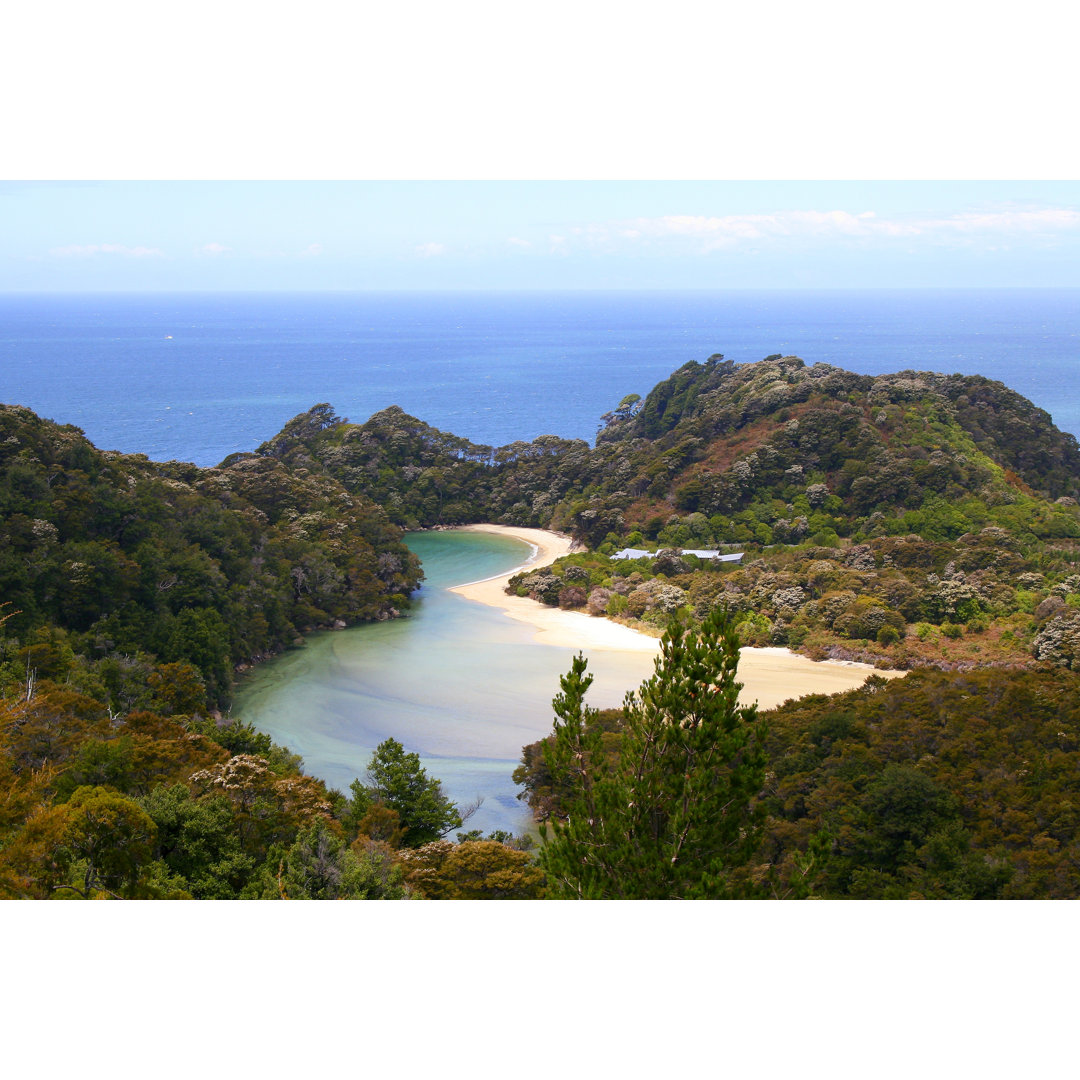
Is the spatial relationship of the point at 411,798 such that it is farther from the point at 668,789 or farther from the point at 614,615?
the point at 614,615

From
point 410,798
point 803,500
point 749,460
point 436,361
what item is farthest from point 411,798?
point 436,361

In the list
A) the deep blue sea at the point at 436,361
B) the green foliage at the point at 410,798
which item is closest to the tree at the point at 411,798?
the green foliage at the point at 410,798

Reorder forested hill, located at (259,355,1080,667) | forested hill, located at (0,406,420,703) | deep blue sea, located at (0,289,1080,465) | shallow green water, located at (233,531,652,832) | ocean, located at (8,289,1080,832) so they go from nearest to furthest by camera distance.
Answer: shallow green water, located at (233,531,652,832)
ocean, located at (8,289,1080,832)
forested hill, located at (0,406,420,703)
forested hill, located at (259,355,1080,667)
deep blue sea, located at (0,289,1080,465)

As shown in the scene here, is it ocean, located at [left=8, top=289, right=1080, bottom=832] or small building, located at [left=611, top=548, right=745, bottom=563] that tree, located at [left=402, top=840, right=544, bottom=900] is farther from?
small building, located at [left=611, top=548, right=745, bottom=563]

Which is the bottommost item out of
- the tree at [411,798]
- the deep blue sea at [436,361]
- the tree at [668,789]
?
the tree at [411,798]

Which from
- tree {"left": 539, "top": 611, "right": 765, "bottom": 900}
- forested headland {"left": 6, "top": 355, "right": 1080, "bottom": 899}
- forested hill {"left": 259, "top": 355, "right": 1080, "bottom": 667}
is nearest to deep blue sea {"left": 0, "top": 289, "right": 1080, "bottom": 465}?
forested hill {"left": 259, "top": 355, "right": 1080, "bottom": 667}

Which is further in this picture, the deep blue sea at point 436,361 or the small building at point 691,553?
the deep blue sea at point 436,361

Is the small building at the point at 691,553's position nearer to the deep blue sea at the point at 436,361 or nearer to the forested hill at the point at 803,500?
the forested hill at the point at 803,500
